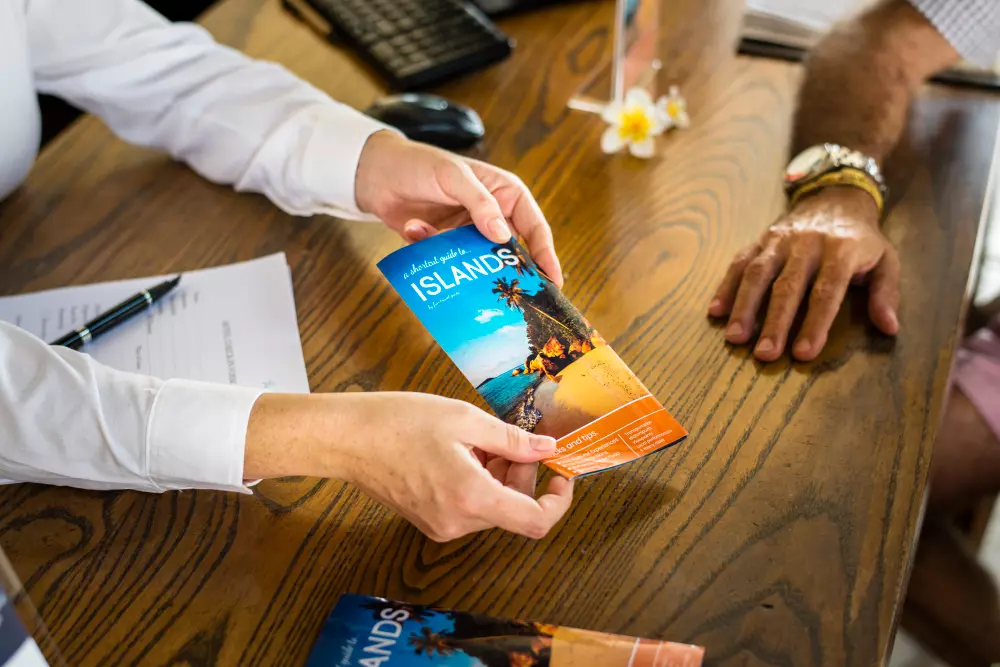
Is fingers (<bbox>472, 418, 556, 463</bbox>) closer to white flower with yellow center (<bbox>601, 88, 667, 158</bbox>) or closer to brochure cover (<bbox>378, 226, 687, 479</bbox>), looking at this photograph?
brochure cover (<bbox>378, 226, 687, 479</bbox>)

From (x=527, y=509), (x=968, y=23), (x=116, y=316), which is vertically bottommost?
(x=116, y=316)

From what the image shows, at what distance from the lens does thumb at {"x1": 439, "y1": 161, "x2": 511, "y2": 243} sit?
2.75 feet

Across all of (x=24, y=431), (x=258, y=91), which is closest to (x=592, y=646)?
(x=24, y=431)

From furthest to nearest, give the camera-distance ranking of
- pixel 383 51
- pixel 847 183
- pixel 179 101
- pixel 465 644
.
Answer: pixel 383 51, pixel 179 101, pixel 847 183, pixel 465 644

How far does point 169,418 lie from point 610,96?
73cm

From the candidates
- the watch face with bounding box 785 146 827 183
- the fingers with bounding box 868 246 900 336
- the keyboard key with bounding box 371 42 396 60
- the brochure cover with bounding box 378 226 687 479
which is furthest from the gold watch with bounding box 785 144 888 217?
the keyboard key with bounding box 371 42 396 60

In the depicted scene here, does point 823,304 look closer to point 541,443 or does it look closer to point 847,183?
point 847,183

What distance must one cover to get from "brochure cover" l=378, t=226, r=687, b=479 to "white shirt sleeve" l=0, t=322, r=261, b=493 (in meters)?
0.18

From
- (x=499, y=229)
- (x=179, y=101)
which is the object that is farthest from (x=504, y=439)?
(x=179, y=101)

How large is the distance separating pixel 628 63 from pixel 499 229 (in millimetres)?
430

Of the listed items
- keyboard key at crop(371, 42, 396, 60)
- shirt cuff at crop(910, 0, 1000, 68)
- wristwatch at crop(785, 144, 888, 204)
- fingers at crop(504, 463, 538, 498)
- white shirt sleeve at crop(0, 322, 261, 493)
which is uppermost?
shirt cuff at crop(910, 0, 1000, 68)

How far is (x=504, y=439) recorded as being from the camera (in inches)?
26.4

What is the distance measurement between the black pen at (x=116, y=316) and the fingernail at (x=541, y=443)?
46 centimetres

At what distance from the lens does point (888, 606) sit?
0.64 m
